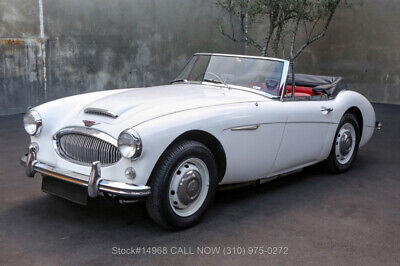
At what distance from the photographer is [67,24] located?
9.81 meters

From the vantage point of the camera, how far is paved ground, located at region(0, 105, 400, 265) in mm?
3072

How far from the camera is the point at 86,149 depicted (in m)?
3.44

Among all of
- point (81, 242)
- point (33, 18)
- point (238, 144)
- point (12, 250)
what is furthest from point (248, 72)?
point (33, 18)

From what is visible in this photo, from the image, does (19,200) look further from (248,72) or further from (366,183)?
(366,183)

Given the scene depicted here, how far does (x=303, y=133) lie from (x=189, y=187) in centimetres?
146

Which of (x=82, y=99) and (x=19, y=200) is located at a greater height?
(x=82, y=99)

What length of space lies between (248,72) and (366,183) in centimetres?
170

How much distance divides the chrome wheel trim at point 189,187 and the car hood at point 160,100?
43 cm

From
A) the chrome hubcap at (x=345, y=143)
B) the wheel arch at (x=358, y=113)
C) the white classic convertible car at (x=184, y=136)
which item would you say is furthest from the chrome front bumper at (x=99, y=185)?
the wheel arch at (x=358, y=113)

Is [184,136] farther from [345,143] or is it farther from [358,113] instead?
[358,113]

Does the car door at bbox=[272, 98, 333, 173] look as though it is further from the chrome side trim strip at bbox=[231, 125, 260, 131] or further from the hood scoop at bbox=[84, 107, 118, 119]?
the hood scoop at bbox=[84, 107, 118, 119]

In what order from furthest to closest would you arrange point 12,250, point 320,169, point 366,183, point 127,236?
point 320,169, point 366,183, point 127,236, point 12,250

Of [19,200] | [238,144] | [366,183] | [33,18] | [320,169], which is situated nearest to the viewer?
[238,144]

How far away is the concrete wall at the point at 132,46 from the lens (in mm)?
9227
